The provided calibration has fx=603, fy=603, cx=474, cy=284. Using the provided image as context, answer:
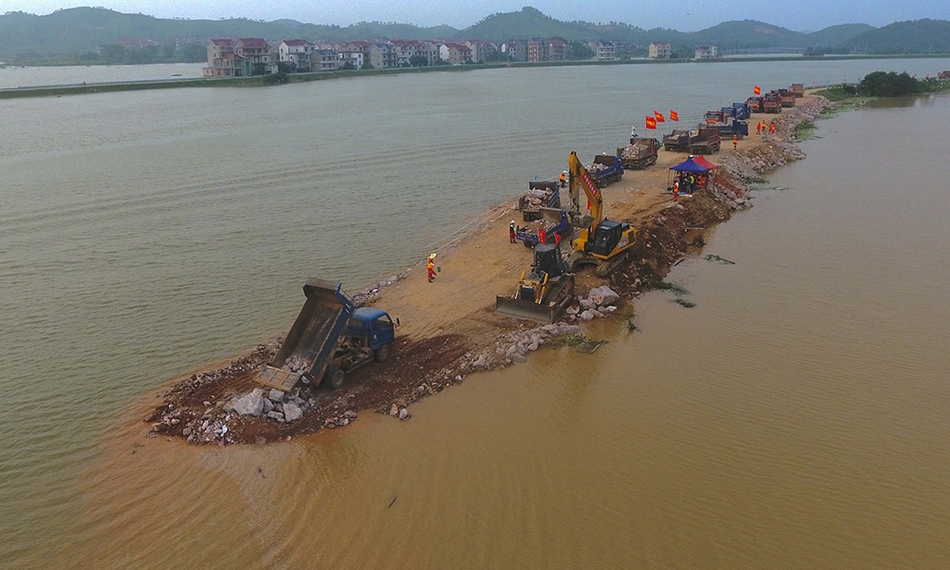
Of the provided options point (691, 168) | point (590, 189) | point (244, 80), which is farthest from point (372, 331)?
point (244, 80)

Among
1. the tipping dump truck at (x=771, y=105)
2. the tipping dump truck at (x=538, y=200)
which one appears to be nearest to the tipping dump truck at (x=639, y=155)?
the tipping dump truck at (x=538, y=200)

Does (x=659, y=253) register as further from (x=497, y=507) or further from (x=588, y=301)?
(x=497, y=507)

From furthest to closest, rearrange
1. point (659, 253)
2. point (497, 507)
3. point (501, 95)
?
point (501, 95) → point (659, 253) → point (497, 507)

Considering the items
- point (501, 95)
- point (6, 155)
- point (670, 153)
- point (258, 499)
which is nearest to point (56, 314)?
point (258, 499)

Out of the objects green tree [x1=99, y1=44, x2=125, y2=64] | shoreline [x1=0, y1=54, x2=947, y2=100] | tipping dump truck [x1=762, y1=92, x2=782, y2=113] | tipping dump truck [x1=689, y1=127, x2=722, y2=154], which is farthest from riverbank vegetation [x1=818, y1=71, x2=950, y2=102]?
green tree [x1=99, y1=44, x2=125, y2=64]

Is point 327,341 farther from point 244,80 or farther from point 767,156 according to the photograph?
point 244,80

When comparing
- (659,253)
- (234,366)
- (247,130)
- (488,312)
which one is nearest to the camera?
(234,366)
